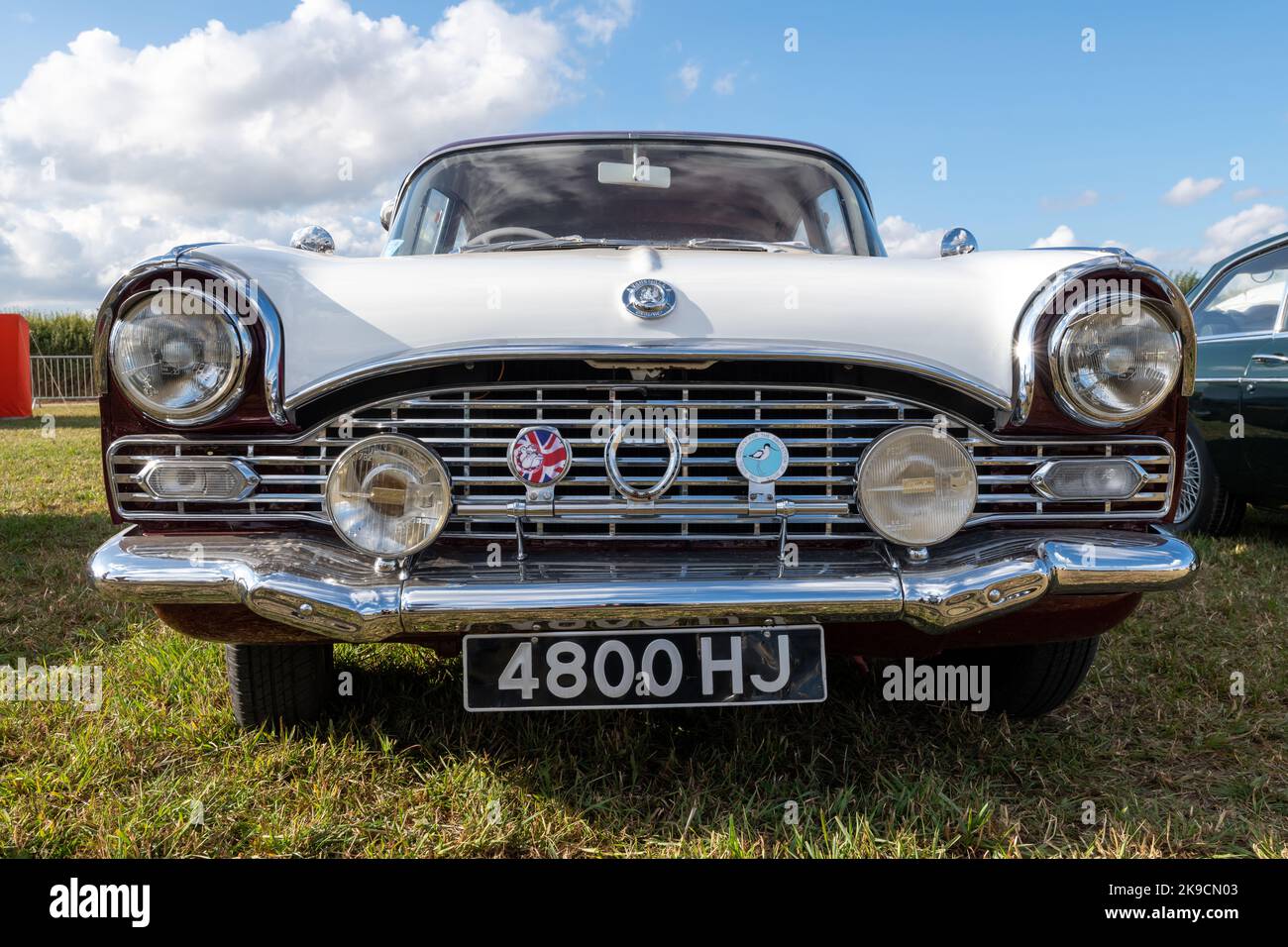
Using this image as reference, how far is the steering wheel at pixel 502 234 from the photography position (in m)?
2.47

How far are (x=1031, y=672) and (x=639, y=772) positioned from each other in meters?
0.97

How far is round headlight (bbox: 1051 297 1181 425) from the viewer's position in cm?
161

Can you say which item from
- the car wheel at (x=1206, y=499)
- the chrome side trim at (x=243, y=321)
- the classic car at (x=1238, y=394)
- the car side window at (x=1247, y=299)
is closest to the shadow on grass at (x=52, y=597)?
the chrome side trim at (x=243, y=321)

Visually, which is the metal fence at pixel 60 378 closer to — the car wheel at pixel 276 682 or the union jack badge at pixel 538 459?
the car wheel at pixel 276 682

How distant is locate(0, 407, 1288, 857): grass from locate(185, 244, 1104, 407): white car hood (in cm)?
83

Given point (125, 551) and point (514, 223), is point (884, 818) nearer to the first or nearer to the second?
point (125, 551)

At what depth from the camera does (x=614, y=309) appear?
1.59m

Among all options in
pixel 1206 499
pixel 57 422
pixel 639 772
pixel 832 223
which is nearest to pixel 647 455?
pixel 639 772

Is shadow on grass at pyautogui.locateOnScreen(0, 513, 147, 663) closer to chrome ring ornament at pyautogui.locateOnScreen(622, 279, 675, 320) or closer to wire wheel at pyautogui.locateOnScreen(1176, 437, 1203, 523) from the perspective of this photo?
chrome ring ornament at pyautogui.locateOnScreen(622, 279, 675, 320)

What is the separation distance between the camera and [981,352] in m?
1.63

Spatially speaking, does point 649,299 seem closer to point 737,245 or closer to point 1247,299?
point 737,245

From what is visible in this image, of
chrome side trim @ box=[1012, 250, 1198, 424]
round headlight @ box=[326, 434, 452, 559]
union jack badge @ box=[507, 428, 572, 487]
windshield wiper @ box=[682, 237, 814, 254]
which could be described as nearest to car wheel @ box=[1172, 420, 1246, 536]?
windshield wiper @ box=[682, 237, 814, 254]
